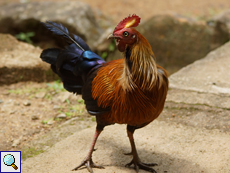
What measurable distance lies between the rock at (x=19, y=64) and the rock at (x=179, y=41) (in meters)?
3.18

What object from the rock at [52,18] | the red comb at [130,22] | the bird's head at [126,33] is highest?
the red comb at [130,22]

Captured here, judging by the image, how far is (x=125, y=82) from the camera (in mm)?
2881

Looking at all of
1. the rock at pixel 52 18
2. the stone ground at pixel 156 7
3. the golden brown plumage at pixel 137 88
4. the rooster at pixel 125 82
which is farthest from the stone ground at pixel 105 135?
the stone ground at pixel 156 7

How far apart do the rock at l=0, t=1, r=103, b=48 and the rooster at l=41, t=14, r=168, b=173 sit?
430cm

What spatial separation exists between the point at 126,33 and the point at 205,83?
2842mm

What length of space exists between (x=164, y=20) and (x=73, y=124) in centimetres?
462

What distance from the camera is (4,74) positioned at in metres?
5.70

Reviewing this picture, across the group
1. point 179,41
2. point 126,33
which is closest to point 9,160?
point 126,33

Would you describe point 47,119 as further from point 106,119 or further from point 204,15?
point 204,15

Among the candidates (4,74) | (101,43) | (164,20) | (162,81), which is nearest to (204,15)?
(164,20)

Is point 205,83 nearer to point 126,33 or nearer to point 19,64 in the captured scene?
point 126,33

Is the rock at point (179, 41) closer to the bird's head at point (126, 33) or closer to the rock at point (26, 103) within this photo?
the rock at point (26, 103)

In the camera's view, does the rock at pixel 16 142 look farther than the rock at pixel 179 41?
No

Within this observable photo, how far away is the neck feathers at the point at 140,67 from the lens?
2.78 m
